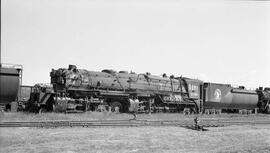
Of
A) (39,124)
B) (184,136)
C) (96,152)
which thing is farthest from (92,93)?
(96,152)

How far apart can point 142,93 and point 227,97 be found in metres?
13.2

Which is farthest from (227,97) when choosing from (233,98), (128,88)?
(128,88)

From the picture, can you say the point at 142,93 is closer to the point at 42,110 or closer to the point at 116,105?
the point at 116,105

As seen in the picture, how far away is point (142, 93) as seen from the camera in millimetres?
28125

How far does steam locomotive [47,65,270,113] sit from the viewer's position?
24016mm

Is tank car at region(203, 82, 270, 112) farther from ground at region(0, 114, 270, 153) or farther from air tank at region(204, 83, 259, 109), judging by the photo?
ground at region(0, 114, 270, 153)

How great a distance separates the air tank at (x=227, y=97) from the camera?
1386 inches

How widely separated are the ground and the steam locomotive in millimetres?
8683

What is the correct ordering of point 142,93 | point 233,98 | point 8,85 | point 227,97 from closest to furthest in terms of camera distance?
point 8,85, point 142,93, point 227,97, point 233,98

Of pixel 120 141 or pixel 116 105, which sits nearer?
pixel 120 141

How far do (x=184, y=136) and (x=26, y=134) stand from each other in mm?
7457

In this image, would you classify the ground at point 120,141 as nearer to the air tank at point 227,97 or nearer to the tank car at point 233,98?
the air tank at point 227,97

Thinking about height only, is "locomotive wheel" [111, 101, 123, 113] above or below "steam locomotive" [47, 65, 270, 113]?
below

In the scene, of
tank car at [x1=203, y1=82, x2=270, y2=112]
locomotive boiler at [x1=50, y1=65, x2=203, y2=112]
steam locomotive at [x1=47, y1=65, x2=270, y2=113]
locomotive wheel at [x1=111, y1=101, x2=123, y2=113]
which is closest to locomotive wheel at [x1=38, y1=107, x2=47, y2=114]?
steam locomotive at [x1=47, y1=65, x2=270, y2=113]
